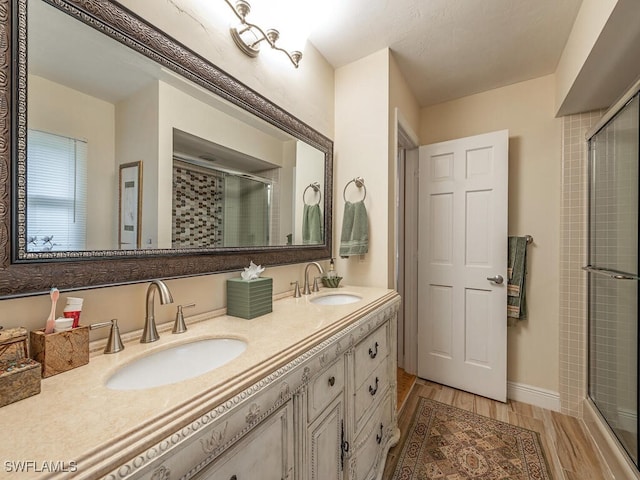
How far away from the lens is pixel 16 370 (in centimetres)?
54

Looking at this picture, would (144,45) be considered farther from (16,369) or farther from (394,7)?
(394,7)

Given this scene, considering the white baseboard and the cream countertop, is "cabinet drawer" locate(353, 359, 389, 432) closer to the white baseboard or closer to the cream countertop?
the cream countertop

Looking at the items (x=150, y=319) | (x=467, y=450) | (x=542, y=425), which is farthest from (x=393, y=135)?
(x=542, y=425)

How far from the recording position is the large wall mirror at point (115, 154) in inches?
26.7

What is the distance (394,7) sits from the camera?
1498 millimetres

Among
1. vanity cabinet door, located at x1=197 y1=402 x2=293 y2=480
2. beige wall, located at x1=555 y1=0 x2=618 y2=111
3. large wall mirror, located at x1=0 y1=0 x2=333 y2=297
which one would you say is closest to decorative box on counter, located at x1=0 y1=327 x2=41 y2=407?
large wall mirror, located at x1=0 y1=0 x2=333 y2=297

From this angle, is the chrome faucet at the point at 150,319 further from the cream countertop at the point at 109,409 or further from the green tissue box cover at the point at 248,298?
the green tissue box cover at the point at 248,298

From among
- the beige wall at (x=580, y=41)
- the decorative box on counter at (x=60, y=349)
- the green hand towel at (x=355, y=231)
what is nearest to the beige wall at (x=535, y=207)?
the beige wall at (x=580, y=41)

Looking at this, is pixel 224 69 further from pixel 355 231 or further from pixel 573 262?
pixel 573 262

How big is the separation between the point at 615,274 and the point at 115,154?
2293 millimetres

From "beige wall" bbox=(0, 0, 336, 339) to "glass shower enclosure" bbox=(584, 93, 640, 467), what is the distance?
51.6 inches

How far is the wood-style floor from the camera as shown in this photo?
152 centimetres

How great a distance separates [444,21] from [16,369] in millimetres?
2200

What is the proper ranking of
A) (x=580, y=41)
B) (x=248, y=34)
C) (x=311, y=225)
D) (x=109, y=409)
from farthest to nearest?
(x=311, y=225)
(x=580, y=41)
(x=248, y=34)
(x=109, y=409)
